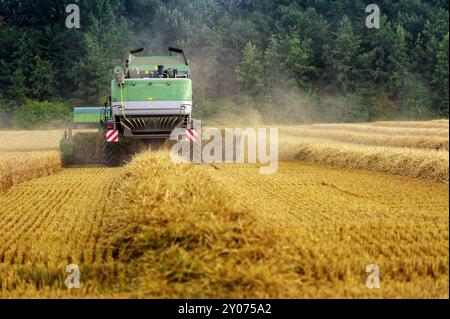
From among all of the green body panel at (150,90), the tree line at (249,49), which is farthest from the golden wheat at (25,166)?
the tree line at (249,49)

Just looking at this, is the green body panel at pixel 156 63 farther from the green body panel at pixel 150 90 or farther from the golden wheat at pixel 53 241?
the golden wheat at pixel 53 241

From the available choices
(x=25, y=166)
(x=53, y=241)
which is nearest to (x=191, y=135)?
(x=25, y=166)

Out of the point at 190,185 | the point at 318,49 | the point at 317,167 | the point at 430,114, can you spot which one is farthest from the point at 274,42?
the point at 190,185

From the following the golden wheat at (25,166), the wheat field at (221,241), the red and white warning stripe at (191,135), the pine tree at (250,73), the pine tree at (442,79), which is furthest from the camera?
the pine tree at (250,73)

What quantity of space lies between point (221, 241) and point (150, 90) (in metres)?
11.2

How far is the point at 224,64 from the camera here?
55.0m

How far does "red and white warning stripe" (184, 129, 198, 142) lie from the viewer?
58.0ft

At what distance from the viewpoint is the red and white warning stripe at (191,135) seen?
17.7m

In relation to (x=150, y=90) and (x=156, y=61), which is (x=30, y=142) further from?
(x=150, y=90)

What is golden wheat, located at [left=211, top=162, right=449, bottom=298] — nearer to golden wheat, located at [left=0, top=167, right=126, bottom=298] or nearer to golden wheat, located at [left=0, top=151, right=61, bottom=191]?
golden wheat, located at [left=0, top=167, right=126, bottom=298]

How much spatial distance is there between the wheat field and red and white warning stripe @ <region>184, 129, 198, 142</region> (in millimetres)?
5389

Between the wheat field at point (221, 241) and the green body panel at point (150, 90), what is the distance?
16.9ft
